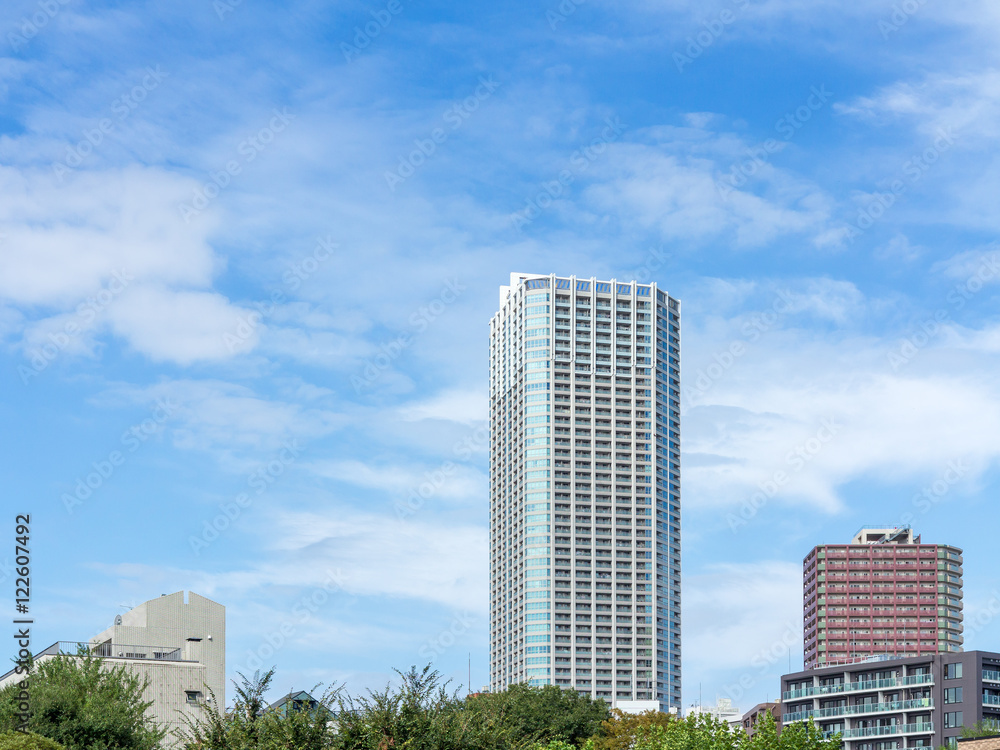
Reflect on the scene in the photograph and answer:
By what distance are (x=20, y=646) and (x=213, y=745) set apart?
10442mm

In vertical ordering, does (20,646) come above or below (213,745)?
above

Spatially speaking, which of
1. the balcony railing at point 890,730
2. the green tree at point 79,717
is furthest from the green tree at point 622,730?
the green tree at point 79,717

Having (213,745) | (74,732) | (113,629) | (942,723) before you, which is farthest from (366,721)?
(942,723)

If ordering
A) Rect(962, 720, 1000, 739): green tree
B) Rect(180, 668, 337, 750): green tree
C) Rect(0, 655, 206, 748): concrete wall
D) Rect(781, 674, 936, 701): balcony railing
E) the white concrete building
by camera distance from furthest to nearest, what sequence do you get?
Rect(781, 674, 936, 701): balcony railing, Rect(962, 720, 1000, 739): green tree, the white concrete building, Rect(0, 655, 206, 748): concrete wall, Rect(180, 668, 337, 750): green tree

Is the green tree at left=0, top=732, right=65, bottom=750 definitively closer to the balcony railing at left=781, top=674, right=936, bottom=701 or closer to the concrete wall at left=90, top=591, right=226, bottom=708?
the concrete wall at left=90, top=591, right=226, bottom=708

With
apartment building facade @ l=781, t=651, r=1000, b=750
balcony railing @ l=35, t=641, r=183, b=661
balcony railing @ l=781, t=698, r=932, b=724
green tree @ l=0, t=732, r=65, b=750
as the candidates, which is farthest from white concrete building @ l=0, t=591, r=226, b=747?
apartment building facade @ l=781, t=651, r=1000, b=750

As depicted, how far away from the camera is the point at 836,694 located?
569 ft

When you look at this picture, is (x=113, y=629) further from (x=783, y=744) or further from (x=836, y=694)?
(x=836, y=694)

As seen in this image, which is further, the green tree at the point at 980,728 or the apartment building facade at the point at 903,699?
the apartment building facade at the point at 903,699

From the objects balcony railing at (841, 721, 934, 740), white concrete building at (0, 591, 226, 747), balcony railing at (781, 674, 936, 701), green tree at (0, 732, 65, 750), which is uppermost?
white concrete building at (0, 591, 226, 747)

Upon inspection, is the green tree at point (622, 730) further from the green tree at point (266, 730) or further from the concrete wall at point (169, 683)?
the green tree at point (266, 730)

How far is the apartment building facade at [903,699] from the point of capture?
156m

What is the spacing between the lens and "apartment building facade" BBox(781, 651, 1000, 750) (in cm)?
15600

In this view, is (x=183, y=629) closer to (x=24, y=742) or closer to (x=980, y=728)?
(x=24, y=742)
